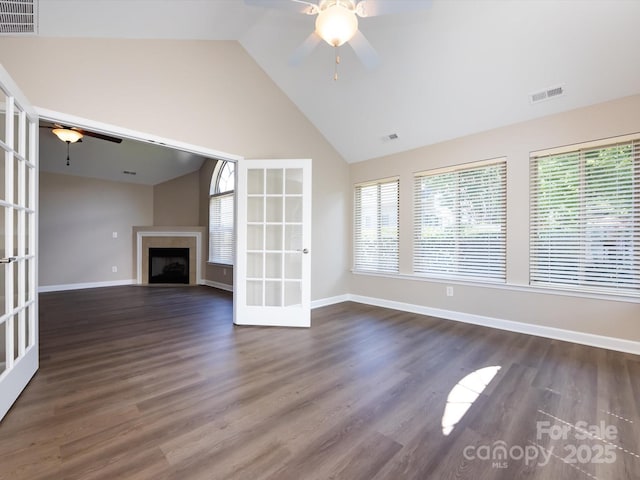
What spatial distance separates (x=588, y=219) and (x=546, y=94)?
138 centimetres

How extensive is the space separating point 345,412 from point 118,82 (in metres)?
3.39

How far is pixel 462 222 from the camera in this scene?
12.5 ft

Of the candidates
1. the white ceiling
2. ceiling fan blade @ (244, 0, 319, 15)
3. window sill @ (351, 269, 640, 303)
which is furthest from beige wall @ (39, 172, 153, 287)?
ceiling fan blade @ (244, 0, 319, 15)

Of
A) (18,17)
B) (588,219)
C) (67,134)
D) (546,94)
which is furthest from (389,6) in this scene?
A: (67,134)

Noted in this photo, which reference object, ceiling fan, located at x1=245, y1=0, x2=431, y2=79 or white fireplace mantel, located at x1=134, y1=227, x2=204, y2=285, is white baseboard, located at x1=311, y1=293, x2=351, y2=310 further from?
white fireplace mantel, located at x1=134, y1=227, x2=204, y2=285

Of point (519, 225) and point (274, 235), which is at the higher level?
point (519, 225)

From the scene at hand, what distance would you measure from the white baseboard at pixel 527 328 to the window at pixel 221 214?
3.75 m

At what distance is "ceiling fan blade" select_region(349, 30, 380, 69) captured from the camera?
7.10ft

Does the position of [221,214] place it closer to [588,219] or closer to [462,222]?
[462,222]

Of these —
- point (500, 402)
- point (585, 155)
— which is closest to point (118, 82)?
point (500, 402)

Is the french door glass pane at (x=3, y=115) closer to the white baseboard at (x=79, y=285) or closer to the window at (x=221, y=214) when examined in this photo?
the window at (x=221, y=214)

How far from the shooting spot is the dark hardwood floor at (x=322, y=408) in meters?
1.35

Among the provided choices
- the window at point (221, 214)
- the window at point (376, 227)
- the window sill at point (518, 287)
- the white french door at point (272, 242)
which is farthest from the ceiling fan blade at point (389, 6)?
the window at point (221, 214)

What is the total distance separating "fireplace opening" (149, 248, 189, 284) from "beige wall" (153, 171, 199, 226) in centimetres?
85
